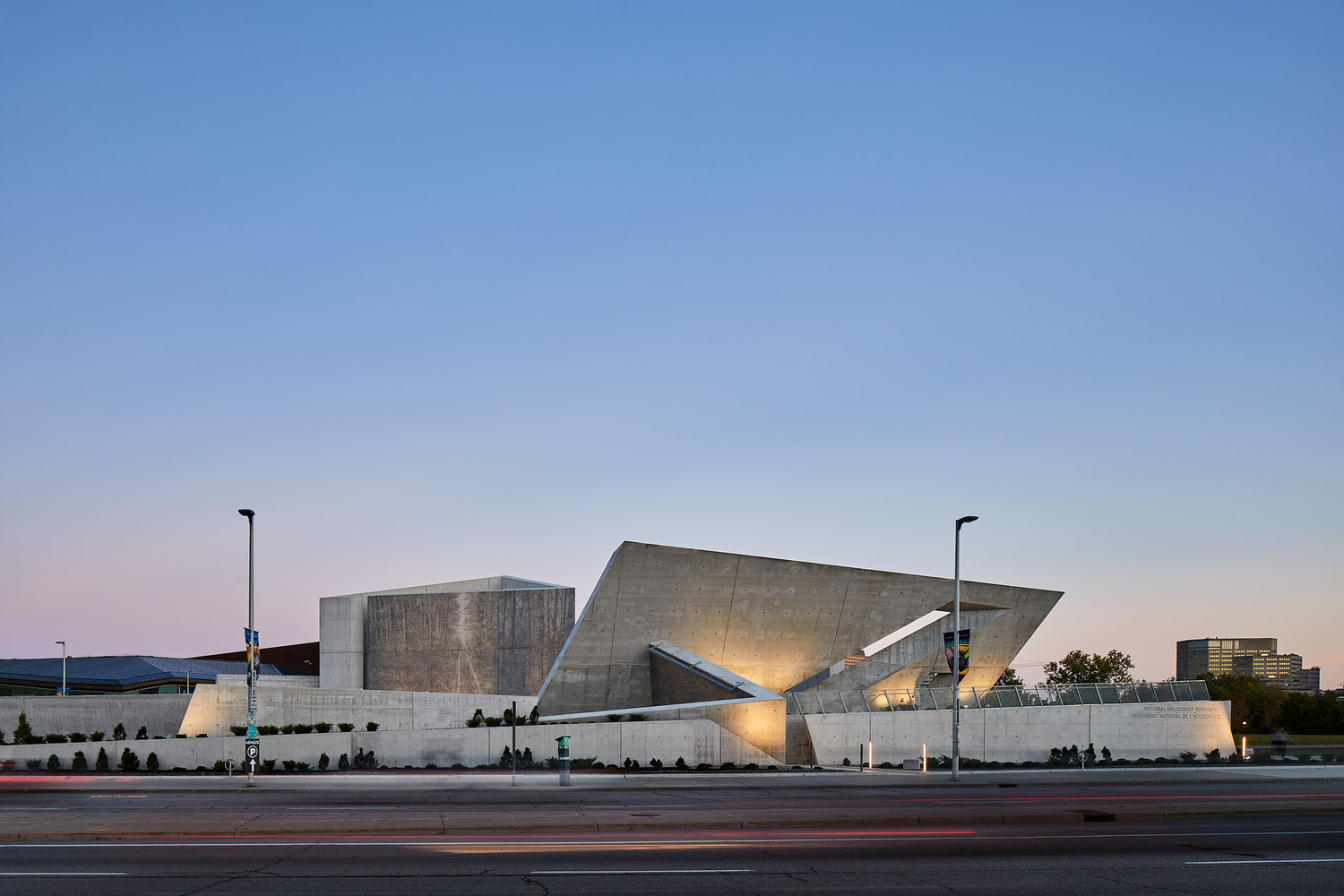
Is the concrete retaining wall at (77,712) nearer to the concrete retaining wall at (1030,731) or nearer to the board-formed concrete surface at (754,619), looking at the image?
the board-formed concrete surface at (754,619)

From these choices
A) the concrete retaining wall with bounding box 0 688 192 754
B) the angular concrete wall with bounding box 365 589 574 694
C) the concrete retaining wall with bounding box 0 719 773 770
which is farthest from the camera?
the angular concrete wall with bounding box 365 589 574 694

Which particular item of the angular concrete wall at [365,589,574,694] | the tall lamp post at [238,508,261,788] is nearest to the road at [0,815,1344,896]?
the tall lamp post at [238,508,261,788]

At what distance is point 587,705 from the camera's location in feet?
156

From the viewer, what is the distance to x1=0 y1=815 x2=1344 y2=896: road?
12086mm

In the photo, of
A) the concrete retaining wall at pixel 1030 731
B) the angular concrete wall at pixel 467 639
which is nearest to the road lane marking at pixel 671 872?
the concrete retaining wall at pixel 1030 731

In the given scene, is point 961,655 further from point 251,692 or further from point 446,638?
point 446,638

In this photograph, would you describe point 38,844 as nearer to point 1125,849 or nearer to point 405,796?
point 405,796

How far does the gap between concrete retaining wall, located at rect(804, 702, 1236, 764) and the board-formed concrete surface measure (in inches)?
333

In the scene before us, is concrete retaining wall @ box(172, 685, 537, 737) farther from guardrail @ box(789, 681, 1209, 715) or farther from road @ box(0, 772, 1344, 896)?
guardrail @ box(789, 681, 1209, 715)

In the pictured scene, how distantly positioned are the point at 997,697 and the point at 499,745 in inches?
789

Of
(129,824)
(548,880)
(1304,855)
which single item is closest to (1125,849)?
(1304,855)

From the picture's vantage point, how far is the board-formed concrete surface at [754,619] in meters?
47.3

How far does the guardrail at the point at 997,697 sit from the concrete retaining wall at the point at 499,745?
4355 mm

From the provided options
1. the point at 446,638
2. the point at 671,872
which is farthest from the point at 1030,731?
the point at 671,872
